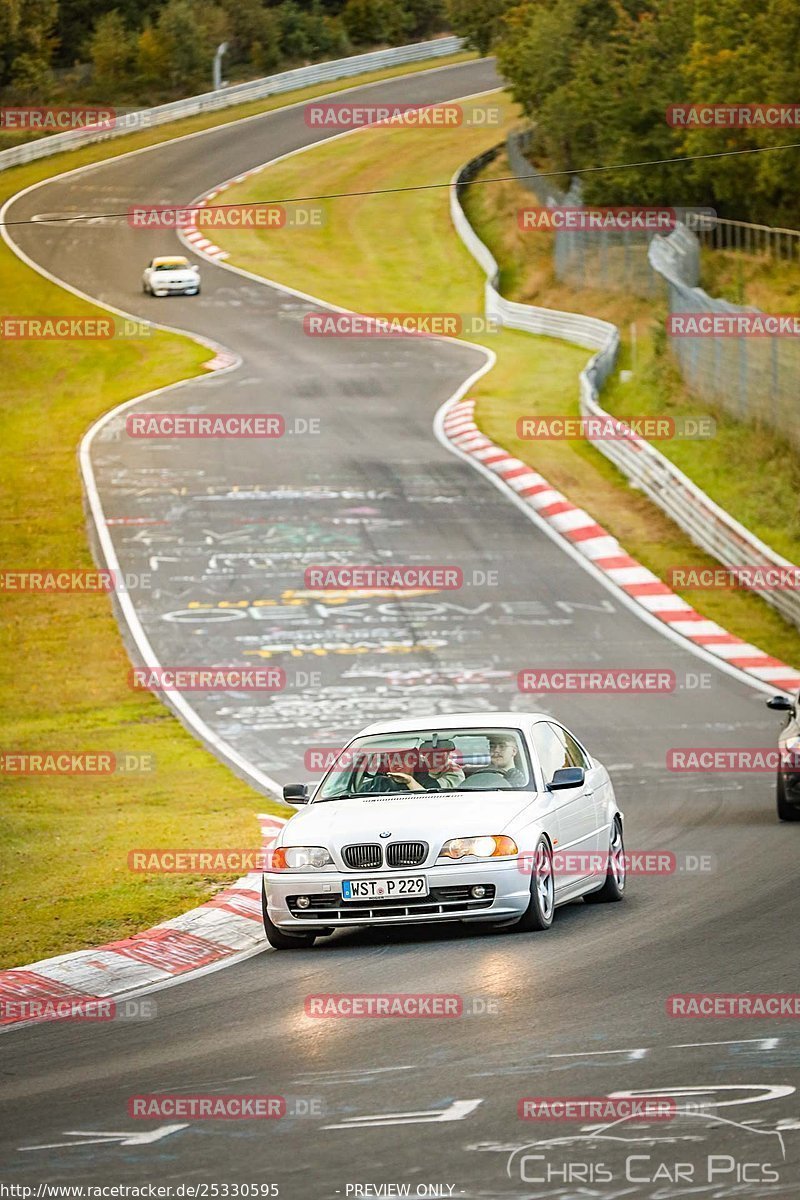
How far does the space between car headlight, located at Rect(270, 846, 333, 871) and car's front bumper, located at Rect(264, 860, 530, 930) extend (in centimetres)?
5

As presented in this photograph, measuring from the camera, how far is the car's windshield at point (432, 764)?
12.2 metres

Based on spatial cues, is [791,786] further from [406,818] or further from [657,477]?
[657,477]

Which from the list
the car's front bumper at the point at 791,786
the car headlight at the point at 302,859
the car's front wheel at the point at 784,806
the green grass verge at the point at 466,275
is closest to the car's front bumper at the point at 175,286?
the green grass verge at the point at 466,275

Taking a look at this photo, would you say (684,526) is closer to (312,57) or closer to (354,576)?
(354,576)

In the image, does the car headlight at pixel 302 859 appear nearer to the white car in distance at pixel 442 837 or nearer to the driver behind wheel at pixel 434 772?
the white car in distance at pixel 442 837

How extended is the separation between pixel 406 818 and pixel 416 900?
51 cm

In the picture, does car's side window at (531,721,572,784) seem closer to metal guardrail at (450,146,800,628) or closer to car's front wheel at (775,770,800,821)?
car's front wheel at (775,770,800,821)

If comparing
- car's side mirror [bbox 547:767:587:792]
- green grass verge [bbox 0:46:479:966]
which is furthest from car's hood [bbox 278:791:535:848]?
green grass verge [bbox 0:46:479:966]

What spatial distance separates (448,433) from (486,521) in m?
7.42

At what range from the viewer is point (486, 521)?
106ft

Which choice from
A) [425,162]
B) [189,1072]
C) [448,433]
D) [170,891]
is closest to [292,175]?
[425,162]

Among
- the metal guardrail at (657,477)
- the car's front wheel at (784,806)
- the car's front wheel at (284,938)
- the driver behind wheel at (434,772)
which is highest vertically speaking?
the driver behind wheel at (434,772)

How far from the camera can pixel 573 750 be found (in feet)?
43.4

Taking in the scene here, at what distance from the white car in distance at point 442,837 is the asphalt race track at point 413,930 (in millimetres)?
252
